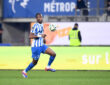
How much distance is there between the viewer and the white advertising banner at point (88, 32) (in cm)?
2731

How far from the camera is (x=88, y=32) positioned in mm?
27391

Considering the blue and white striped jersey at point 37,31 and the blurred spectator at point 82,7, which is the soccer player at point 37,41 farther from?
the blurred spectator at point 82,7

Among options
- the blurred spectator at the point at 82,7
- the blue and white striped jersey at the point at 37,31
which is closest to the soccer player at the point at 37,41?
the blue and white striped jersey at the point at 37,31

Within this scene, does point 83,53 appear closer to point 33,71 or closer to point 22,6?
point 33,71

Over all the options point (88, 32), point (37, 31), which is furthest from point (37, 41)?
point (88, 32)

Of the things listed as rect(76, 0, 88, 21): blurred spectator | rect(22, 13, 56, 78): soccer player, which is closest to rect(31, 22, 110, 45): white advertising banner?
rect(76, 0, 88, 21): blurred spectator

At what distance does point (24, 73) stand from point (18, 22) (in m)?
19.8

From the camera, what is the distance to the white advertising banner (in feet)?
89.6

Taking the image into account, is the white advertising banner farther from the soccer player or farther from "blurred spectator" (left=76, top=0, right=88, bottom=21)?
the soccer player

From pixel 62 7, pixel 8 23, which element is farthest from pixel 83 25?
pixel 8 23

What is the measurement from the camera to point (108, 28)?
2723 cm

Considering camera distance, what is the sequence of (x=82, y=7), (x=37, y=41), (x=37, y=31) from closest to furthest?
(x=37, y=31)
(x=37, y=41)
(x=82, y=7)

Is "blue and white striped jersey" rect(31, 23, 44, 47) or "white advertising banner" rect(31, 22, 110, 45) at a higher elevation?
"blue and white striped jersey" rect(31, 23, 44, 47)

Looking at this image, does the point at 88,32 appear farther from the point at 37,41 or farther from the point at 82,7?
the point at 37,41
